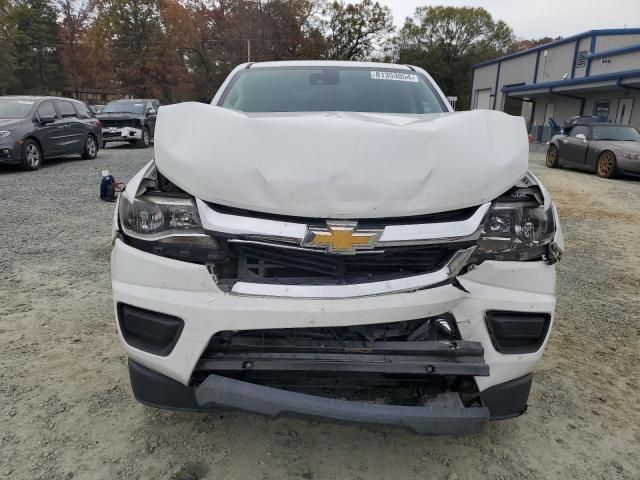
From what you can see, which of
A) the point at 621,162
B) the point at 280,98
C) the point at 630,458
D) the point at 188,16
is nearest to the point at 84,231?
the point at 280,98

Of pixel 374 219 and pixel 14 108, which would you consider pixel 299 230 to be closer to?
pixel 374 219

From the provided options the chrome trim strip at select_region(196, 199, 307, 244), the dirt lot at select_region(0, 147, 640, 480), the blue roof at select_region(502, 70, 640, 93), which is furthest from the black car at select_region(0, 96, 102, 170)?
the blue roof at select_region(502, 70, 640, 93)

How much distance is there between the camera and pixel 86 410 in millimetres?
2420

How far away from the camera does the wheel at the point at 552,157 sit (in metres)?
14.2

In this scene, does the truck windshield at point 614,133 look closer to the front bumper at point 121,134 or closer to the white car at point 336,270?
the white car at point 336,270

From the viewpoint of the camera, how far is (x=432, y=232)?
1.76 metres

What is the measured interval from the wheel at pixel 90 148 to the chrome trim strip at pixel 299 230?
12009 millimetres

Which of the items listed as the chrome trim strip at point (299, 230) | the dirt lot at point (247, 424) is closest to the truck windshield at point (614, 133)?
the dirt lot at point (247, 424)

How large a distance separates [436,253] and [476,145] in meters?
0.47

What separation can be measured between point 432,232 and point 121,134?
1600 centimetres

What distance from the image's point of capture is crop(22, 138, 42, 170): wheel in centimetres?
981

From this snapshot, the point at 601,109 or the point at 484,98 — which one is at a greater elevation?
the point at 484,98

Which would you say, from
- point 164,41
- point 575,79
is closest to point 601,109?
point 575,79

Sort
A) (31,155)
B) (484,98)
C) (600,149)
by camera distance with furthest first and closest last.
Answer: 1. (484,98)
2. (600,149)
3. (31,155)
